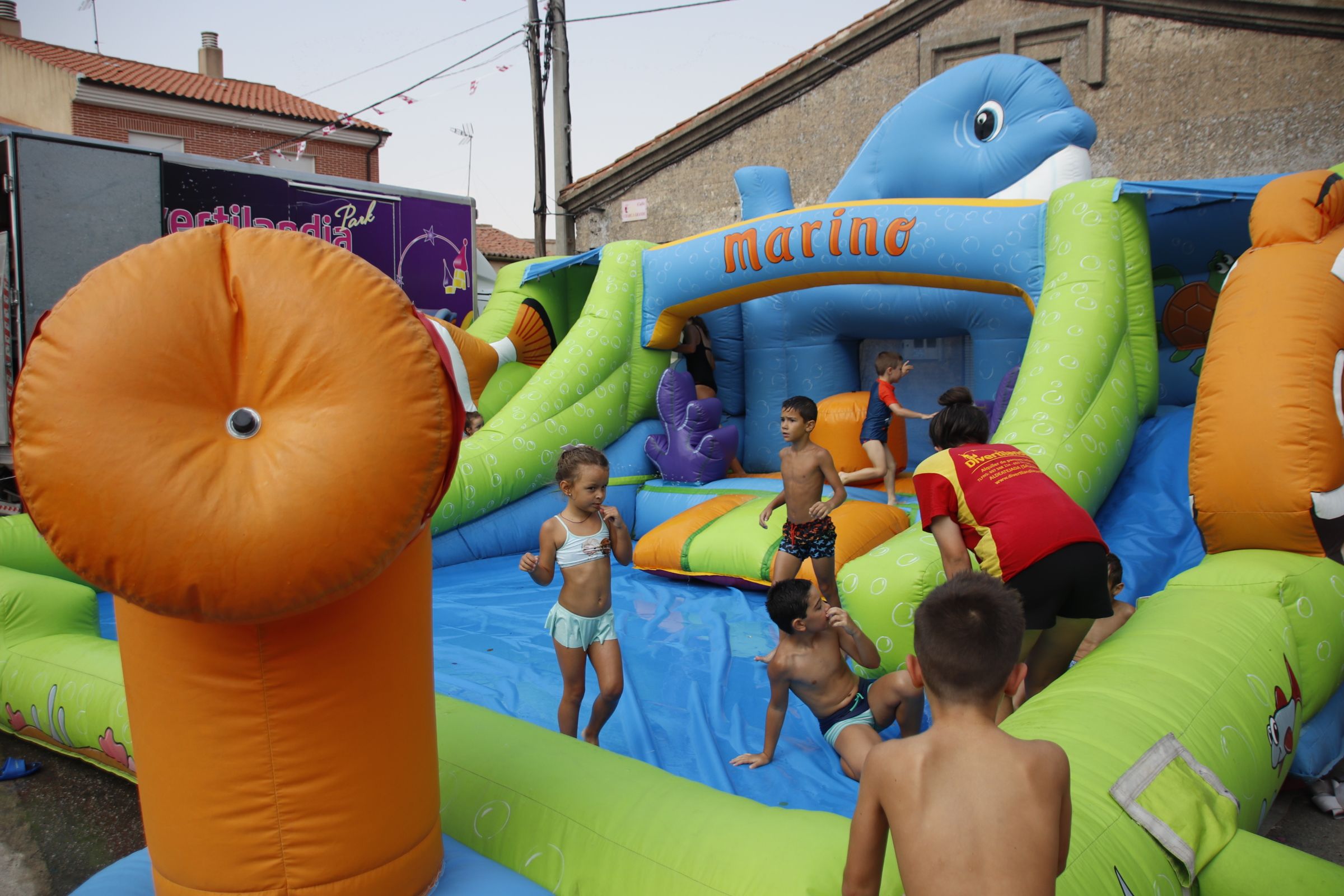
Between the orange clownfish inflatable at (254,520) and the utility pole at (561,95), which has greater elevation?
the utility pole at (561,95)

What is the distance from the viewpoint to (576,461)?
2834 mm

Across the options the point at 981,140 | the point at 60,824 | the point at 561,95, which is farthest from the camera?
the point at 561,95

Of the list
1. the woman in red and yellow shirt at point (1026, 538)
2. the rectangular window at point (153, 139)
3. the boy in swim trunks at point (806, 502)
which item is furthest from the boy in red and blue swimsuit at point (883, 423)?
the rectangular window at point (153, 139)

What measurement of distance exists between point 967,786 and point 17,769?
10.9 feet

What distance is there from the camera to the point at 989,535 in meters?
2.49

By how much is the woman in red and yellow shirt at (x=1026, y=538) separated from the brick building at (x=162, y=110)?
15.8 m

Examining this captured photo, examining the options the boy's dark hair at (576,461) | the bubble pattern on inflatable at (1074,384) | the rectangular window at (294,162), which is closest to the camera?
the boy's dark hair at (576,461)

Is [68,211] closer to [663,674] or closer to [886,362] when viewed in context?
[663,674]

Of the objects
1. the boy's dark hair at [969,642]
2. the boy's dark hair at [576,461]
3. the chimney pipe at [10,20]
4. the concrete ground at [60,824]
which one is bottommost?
the concrete ground at [60,824]

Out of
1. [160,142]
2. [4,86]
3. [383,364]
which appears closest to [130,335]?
[383,364]

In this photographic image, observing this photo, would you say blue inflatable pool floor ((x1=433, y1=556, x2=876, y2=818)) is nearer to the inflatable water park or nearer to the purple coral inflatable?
the inflatable water park

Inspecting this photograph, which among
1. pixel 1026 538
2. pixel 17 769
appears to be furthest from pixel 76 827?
pixel 1026 538

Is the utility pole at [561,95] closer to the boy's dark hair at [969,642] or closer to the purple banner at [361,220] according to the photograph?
the purple banner at [361,220]

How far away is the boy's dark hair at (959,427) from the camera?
272 centimetres
